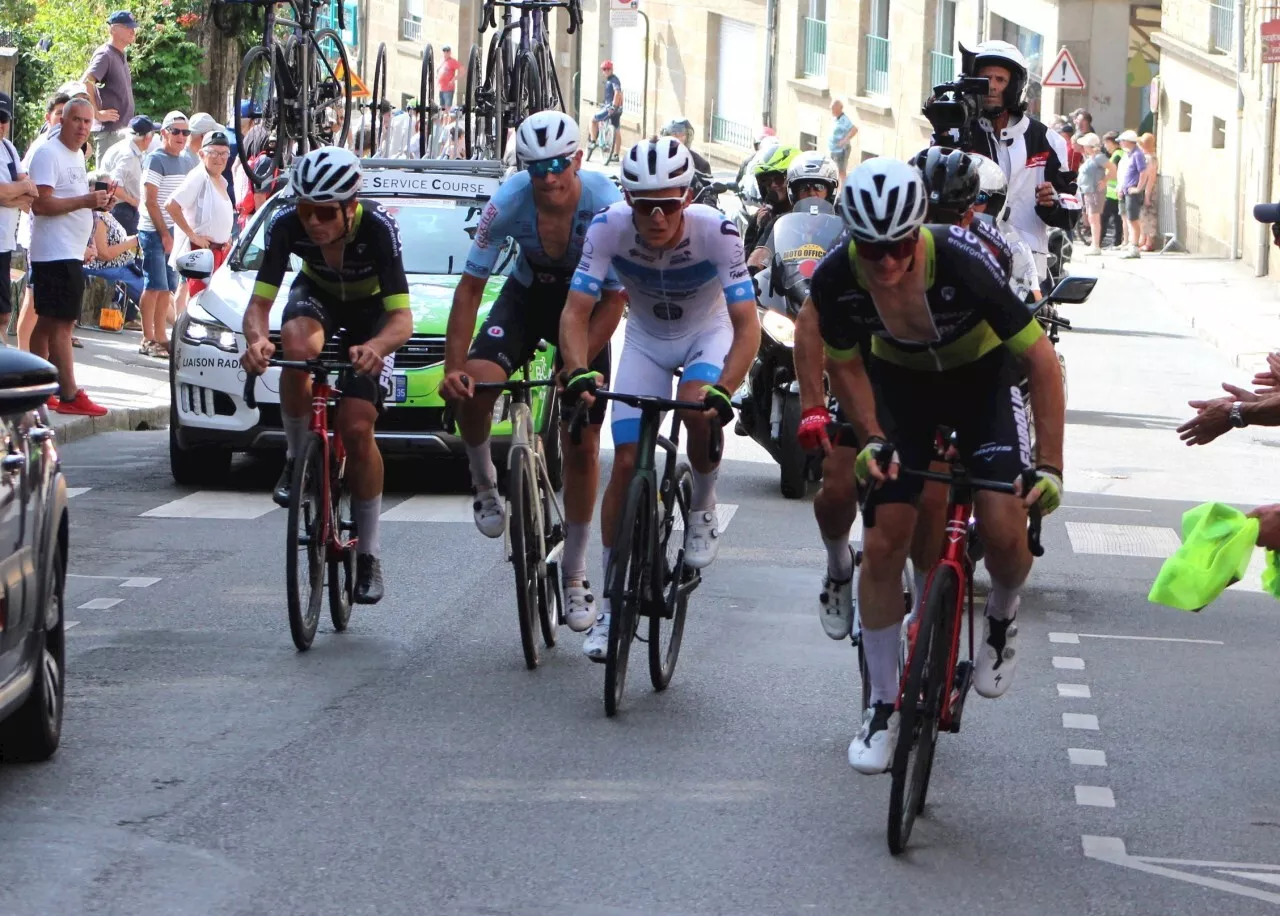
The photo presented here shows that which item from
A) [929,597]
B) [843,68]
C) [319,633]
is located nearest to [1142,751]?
[929,597]

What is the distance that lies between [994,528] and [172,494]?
7708 mm

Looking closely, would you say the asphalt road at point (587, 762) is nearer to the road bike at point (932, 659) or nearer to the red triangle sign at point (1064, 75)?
the road bike at point (932, 659)

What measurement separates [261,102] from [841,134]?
32.0 metres

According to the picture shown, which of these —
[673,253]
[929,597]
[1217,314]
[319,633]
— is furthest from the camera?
[1217,314]

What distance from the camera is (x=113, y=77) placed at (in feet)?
73.4

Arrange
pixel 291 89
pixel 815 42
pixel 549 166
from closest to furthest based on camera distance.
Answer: pixel 549 166 → pixel 291 89 → pixel 815 42

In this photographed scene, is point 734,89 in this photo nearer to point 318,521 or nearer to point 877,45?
point 877,45

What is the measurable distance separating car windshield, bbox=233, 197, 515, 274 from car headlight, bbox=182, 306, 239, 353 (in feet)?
1.98

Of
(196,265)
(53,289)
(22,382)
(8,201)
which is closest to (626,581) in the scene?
(22,382)

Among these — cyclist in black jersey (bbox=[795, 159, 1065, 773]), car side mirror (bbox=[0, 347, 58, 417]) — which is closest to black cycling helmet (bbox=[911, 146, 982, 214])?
cyclist in black jersey (bbox=[795, 159, 1065, 773])

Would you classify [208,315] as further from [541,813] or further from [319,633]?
[541,813]

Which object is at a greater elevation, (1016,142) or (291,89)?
(291,89)

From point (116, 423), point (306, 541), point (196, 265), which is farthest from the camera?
point (116, 423)

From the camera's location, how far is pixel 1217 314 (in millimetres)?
29469
